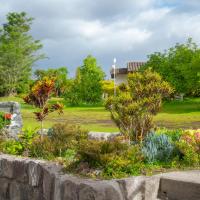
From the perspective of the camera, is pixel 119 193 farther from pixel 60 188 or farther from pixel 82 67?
pixel 82 67

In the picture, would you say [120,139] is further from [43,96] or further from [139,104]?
[43,96]

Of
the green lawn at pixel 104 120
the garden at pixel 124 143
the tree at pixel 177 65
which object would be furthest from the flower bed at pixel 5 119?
the tree at pixel 177 65

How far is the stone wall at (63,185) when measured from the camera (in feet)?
17.4

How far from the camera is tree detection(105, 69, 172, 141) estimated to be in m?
8.95

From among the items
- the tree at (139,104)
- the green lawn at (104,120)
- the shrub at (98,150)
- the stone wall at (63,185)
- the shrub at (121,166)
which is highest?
the tree at (139,104)

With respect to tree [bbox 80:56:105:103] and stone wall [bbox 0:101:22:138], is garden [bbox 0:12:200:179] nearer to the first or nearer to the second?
stone wall [bbox 0:101:22:138]

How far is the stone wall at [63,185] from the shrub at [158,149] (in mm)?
1146

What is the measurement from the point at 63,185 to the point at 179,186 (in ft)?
4.65

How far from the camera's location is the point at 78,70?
5075 centimetres

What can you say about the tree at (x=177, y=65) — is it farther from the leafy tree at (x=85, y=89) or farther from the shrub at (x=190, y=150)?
the shrub at (x=190, y=150)

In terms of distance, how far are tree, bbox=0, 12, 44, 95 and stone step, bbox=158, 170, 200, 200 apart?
60779 mm

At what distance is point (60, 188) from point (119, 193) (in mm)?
920

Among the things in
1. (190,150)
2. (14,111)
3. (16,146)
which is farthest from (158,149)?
(14,111)

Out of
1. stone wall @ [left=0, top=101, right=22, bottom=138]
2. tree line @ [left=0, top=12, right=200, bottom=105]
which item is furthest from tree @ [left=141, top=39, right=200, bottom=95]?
stone wall @ [left=0, top=101, right=22, bottom=138]
